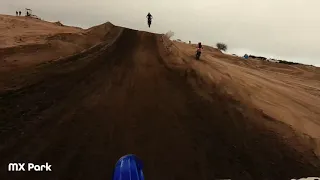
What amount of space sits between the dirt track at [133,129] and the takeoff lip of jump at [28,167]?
14 cm

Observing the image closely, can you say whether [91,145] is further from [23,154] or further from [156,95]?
[156,95]

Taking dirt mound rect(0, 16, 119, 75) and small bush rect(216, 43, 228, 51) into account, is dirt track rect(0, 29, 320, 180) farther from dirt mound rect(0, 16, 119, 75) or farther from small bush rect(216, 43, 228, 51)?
small bush rect(216, 43, 228, 51)

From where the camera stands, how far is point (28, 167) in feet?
25.0

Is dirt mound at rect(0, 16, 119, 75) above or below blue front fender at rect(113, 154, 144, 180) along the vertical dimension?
above

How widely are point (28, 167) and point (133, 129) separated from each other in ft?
9.74

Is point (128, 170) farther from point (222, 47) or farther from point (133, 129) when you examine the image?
point (222, 47)

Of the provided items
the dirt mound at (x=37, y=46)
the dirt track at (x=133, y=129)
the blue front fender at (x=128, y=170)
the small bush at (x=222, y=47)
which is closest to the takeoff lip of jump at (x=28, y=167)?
the dirt track at (x=133, y=129)

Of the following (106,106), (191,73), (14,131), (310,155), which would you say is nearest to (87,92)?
(106,106)

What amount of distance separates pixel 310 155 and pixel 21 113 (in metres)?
8.66

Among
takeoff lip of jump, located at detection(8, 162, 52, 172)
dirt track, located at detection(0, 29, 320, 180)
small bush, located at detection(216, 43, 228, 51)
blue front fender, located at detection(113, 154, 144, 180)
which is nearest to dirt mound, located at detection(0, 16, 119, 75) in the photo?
dirt track, located at detection(0, 29, 320, 180)

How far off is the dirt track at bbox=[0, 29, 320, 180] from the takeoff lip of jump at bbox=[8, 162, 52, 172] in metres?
0.14

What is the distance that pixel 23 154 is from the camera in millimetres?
7984

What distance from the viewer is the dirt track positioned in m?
8.23

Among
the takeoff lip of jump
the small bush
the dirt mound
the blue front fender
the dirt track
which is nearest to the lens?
the blue front fender
